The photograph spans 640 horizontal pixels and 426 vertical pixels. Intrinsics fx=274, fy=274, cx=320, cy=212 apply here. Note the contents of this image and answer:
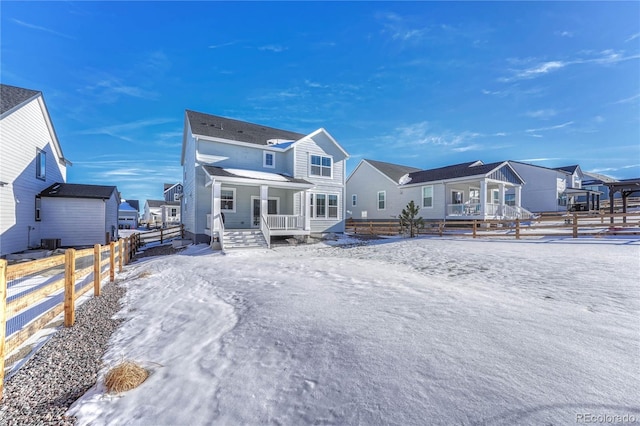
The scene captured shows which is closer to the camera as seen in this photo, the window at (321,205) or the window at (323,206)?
the window at (323,206)

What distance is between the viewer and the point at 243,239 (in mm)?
13391

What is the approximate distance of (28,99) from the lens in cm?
1315

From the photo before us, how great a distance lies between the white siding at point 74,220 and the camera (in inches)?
567

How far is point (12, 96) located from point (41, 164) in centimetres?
350

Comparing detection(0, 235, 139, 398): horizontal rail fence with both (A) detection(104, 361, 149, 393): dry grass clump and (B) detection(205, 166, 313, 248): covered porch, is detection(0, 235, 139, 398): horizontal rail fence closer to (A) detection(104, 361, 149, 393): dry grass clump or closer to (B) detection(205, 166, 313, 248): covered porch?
(A) detection(104, 361, 149, 393): dry grass clump

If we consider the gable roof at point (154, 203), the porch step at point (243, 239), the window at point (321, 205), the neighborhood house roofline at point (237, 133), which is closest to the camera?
the porch step at point (243, 239)

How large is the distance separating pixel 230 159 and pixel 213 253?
6.38m

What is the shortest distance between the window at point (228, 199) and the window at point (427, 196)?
15.3 meters

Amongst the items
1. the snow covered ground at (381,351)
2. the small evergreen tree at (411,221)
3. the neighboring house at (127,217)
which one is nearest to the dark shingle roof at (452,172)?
the small evergreen tree at (411,221)

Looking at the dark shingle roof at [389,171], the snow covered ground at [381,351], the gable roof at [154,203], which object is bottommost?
the snow covered ground at [381,351]

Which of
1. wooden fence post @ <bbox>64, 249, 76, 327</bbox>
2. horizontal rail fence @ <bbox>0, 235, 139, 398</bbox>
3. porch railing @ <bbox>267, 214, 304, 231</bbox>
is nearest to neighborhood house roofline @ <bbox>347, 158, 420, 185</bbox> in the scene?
porch railing @ <bbox>267, 214, 304, 231</bbox>

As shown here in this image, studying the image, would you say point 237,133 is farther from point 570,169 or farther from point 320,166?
point 570,169

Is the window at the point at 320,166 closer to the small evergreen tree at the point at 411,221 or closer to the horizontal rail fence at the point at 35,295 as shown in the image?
the small evergreen tree at the point at 411,221

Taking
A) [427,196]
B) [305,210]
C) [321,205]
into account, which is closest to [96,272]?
[305,210]
